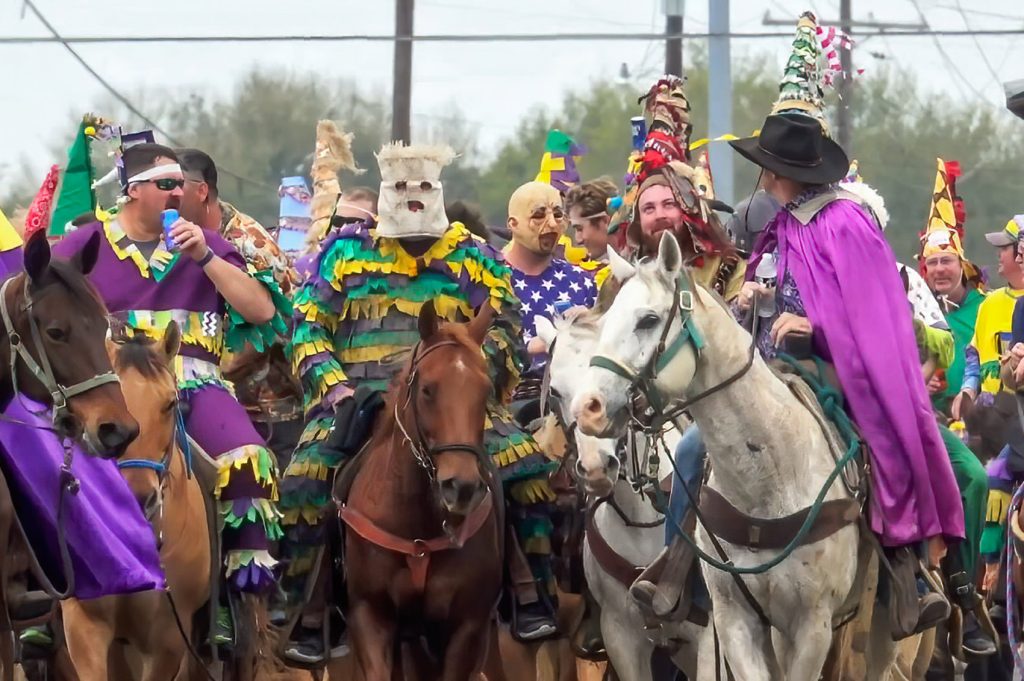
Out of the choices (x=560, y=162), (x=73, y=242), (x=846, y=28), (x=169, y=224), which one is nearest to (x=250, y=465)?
(x=169, y=224)

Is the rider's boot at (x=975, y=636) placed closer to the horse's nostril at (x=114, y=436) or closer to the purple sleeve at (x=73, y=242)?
the purple sleeve at (x=73, y=242)

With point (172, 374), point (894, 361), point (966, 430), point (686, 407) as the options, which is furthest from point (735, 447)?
point (966, 430)

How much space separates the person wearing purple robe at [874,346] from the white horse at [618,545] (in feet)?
3.28

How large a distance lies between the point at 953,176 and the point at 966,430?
3.14 metres

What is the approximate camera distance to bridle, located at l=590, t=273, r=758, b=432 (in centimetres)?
855

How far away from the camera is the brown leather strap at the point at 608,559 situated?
1093cm

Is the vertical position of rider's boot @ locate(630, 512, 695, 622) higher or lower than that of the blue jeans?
lower

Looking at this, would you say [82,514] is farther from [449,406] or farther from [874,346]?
[874,346]

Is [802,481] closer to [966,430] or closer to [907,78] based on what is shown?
[966,430]

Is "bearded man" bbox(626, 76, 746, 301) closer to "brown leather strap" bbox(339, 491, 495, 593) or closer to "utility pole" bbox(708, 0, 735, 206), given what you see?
"brown leather strap" bbox(339, 491, 495, 593)

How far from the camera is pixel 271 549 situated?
11.0m

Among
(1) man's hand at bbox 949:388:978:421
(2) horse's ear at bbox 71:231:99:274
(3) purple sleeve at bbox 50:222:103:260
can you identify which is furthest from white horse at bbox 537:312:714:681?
(1) man's hand at bbox 949:388:978:421

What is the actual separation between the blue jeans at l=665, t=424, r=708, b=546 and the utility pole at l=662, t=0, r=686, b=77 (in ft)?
47.3

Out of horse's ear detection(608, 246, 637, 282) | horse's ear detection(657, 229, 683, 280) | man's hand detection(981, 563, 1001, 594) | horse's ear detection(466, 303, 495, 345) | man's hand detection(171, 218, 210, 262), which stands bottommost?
man's hand detection(981, 563, 1001, 594)
